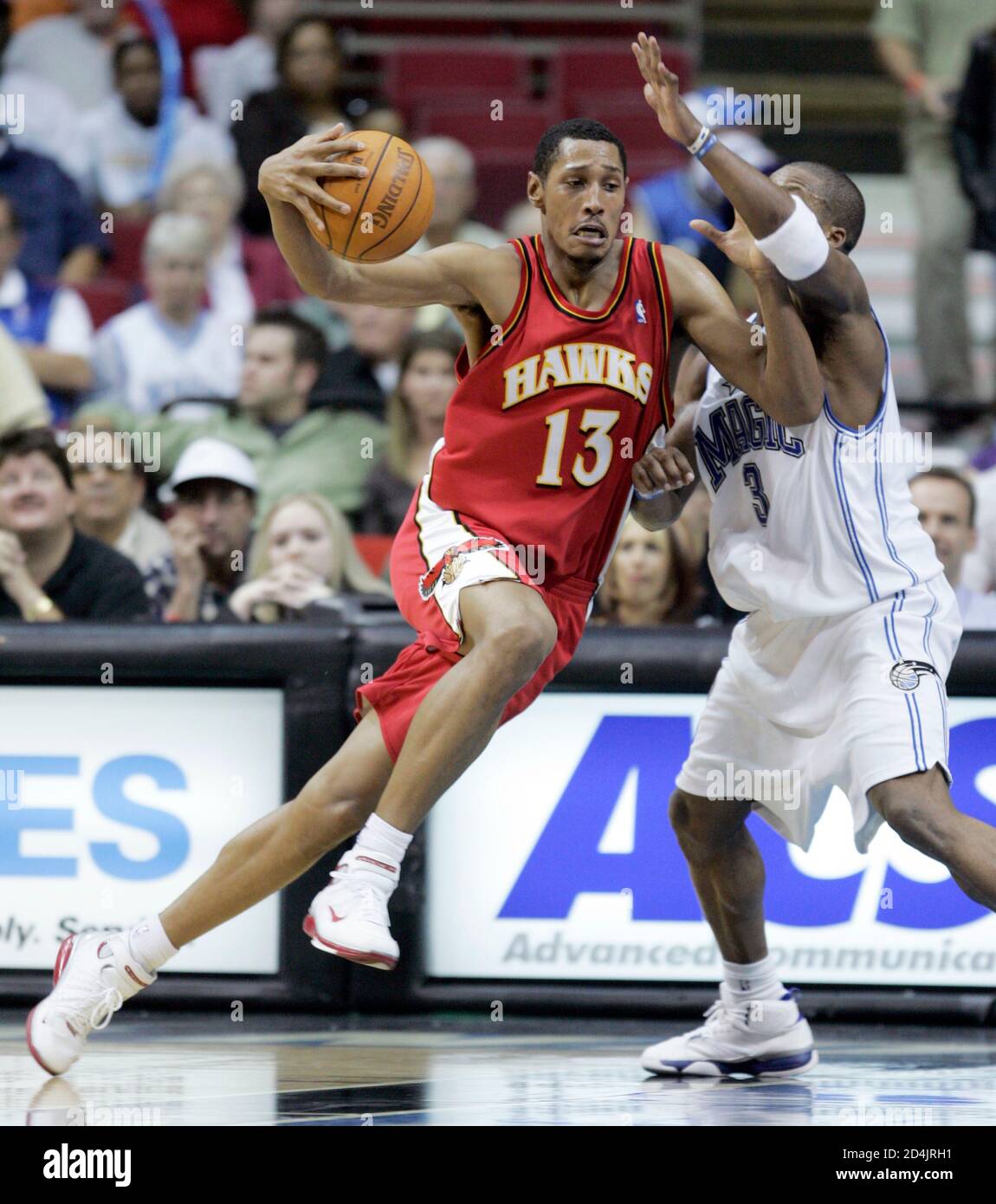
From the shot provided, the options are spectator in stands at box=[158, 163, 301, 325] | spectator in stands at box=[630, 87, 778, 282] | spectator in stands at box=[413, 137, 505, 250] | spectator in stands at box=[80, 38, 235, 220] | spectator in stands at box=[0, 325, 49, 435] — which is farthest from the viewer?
spectator in stands at box=[80, 38, 235, 220]

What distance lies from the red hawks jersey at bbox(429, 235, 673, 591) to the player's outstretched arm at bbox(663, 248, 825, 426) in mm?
64

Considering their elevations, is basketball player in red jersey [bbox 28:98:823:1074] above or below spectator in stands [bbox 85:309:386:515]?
below

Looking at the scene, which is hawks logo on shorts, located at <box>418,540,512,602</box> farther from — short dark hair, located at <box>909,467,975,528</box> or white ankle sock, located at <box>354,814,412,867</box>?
short dark hair, located at <box>909,467,975,528</box>

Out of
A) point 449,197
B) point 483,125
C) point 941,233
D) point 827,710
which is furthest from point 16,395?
point 941,233

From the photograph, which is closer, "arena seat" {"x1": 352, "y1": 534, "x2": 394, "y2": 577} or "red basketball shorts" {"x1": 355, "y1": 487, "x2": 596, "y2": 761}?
"red basketball shorts" {"x1": 355, "y1": 487, "x2": 596, "y2": 761}

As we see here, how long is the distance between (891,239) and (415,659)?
25.8 ft

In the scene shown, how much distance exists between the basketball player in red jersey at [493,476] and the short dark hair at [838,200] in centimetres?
25

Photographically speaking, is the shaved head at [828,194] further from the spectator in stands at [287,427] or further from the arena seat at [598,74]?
the arena seat at [598,74]

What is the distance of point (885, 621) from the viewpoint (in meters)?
4.27

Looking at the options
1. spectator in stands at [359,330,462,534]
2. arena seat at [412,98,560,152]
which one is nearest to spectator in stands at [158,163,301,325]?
arena seat at [412,98,560,152]

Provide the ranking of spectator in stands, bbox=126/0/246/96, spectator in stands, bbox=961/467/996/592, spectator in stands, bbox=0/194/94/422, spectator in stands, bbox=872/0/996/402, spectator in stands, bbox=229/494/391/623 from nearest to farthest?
spectator in stands, bbox=229/494/391/623 < spectator in stands, bbox=961/467/996/592 < spectator in stands, bbox=0/194/94/422 < spectator in stands, bbox=872/0/996/402 < spectator in stands, bbox=126/0/246/96

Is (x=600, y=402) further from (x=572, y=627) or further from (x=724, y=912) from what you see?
(x=724, y=912)

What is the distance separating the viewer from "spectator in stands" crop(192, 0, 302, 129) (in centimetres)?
1074

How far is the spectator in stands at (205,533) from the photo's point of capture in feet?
21.9
